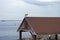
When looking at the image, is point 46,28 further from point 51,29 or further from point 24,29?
point 24,29

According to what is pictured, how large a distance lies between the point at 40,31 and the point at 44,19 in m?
2.02

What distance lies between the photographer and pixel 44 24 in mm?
11852

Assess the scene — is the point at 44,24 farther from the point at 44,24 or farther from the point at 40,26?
the point at 40,26

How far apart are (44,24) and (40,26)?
49 cm

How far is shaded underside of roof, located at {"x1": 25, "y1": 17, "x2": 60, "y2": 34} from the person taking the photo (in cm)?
1115

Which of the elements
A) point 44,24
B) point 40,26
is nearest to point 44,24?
point 44,24

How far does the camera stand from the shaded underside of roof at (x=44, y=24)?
1115 cm

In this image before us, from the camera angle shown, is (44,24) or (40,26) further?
(44,24)

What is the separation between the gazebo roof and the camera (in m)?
11.1

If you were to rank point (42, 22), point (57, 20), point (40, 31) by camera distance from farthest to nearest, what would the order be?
point (57, 20), point (42, 22), point (40, 31)

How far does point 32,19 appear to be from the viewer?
12.2 metres

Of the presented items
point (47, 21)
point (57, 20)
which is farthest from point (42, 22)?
point (57, 20)

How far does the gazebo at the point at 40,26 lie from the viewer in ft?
36.3

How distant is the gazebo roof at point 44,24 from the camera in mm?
11144
